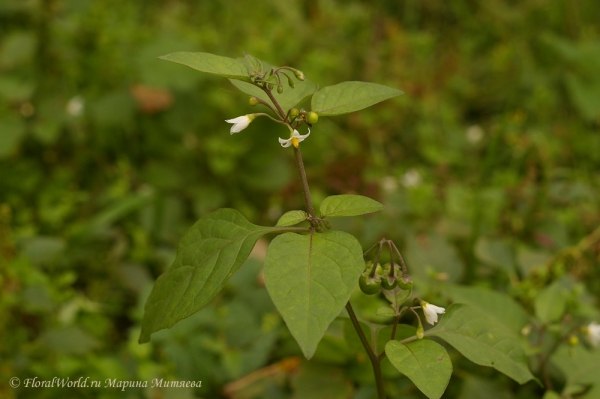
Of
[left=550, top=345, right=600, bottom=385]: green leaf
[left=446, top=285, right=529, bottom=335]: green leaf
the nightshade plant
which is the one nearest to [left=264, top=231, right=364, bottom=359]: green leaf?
the nightshade plant

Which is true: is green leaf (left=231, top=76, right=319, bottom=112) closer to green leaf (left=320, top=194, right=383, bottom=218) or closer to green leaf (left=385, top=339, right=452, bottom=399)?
green leaf (left=320, top=194, right=383, bottom=218)

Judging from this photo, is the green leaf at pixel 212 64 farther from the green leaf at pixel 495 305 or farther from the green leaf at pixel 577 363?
the green leaf at pixel 577 363

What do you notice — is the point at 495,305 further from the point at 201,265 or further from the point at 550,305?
the point at 201,265

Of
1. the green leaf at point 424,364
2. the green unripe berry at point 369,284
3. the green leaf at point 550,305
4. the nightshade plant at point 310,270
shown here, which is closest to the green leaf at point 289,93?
the nightshade plant at point 310,270

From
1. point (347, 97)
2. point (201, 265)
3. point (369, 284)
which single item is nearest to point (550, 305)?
point (369, 284)

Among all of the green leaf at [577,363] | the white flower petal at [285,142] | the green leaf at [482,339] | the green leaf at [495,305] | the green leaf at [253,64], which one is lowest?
the green leaf at [577,363]

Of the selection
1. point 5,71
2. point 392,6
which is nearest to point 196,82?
point 5,71
